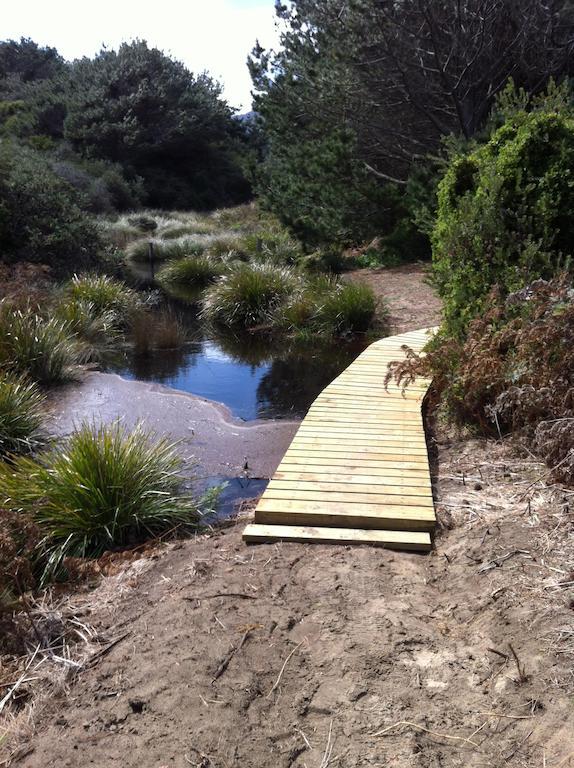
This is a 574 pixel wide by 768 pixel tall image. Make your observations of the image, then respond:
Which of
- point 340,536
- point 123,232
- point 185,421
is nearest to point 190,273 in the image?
point 123,232

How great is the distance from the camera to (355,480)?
4641 millimetres

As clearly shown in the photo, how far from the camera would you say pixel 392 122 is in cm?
1678

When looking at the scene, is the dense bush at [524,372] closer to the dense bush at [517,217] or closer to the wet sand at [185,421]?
the dense bush at [517,217]

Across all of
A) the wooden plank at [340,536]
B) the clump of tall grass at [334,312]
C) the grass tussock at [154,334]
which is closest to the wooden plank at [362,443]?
the wooden plank at [340,536]

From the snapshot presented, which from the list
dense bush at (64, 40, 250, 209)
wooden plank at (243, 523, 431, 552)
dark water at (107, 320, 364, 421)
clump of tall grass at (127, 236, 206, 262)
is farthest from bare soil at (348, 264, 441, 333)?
dense bush at (64, 40, 250, 209)

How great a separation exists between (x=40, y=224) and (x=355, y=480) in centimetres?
1135

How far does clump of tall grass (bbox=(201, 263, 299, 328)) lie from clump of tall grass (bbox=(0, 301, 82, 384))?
14.3 feet

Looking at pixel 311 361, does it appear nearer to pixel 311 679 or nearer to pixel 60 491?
pixel 60 491

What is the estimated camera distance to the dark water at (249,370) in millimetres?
8773

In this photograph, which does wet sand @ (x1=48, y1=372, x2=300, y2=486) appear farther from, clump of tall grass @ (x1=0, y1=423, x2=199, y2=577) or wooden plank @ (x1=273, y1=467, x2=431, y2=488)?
wooden plank @ (x1=273, y1=467, x2=431, y2=488)

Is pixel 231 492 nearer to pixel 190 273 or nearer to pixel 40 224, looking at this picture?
pixel 40 224

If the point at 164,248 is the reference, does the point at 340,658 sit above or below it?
→ below

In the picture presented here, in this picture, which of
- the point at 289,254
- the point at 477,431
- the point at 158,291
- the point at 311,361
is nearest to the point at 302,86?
the point at 289,254

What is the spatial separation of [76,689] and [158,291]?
14158 millimetres
